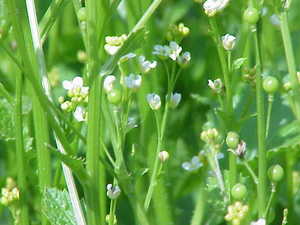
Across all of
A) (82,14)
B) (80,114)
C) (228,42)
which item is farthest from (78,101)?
(228,42)

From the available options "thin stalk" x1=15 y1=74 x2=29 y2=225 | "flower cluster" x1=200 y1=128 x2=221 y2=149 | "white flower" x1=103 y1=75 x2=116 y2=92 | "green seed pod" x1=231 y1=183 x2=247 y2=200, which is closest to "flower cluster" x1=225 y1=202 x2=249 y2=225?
"green seed pod" x1=231 y1=183 x2=247 y2=200

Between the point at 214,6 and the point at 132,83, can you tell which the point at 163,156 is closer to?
the point at 132,83

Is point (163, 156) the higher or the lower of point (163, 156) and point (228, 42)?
the lower

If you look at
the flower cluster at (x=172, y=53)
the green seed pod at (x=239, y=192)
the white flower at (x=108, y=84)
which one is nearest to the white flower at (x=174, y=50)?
the flower cluster at (x=172, y=53)

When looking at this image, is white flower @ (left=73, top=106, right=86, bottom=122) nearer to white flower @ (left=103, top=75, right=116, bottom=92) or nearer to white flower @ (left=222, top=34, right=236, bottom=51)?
white flower @ (left=103, top=75, right=116, bottom=92)

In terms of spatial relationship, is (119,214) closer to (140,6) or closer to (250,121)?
(250,121)

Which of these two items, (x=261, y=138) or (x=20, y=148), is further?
(x=20, y=148)
